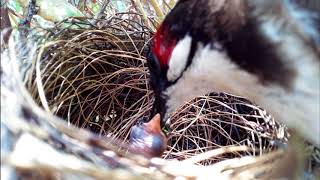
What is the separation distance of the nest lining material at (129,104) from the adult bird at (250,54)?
340 mm

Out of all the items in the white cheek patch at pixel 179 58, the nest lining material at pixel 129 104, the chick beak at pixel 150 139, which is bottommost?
the chick beak at pixel 150 139

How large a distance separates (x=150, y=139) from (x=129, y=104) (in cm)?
37

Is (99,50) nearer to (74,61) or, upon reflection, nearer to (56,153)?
(74,61)

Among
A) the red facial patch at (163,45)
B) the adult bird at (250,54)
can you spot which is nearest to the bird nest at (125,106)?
the adult bird at (250,54)

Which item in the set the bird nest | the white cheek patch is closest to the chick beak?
the bird nest

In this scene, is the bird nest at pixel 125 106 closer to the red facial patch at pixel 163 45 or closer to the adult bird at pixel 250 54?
the adult bird at pixel 250 54

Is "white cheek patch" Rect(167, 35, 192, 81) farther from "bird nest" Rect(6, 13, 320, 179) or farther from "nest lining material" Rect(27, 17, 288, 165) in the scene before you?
"nest lining material" Rect(27, 17, 288, 165)

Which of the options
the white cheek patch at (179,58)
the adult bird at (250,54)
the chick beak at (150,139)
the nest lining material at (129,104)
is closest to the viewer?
the adult bird at (250,54)

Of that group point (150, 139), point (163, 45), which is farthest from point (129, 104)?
point (163, 45)

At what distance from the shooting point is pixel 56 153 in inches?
48.9

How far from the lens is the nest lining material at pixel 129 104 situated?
201 centimetres

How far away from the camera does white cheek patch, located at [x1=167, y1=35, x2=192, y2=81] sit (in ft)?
5.36

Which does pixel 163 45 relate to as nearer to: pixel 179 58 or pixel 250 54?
pixel 179 58

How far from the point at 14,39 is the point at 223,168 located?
1.93 feet
